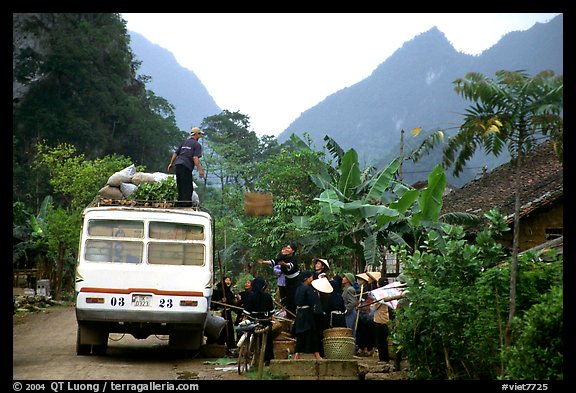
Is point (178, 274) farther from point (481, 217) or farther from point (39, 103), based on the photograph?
point (39, 103)

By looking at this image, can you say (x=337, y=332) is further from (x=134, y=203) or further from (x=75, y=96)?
(x=75, y=96)

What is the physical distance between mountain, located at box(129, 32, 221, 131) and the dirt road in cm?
13833

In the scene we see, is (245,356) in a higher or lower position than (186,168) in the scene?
lower

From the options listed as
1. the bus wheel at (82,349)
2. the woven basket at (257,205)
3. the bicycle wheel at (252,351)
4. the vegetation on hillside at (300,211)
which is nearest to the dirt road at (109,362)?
the bus wheel at (82,349)

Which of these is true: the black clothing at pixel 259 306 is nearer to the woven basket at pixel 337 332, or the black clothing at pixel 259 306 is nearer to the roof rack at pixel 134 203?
the woven basket at pixel 337 332

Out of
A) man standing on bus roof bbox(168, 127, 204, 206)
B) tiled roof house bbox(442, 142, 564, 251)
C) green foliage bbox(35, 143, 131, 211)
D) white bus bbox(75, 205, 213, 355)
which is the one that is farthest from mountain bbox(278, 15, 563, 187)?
white bus bbox(75, 205, 213, 355)

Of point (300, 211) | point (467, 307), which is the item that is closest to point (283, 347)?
point (467, 307)

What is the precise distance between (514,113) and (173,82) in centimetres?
16854

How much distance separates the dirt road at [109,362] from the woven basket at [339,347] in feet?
4.92

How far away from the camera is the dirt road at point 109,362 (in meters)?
11.1

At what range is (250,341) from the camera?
11.8 meters

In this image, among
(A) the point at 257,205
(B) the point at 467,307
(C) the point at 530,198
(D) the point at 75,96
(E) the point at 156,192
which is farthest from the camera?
(D) the point at 75,96

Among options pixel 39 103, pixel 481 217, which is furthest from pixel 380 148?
pixel 481 217

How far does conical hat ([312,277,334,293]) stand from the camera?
12.4 meters
